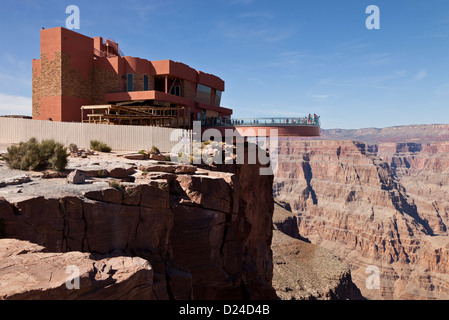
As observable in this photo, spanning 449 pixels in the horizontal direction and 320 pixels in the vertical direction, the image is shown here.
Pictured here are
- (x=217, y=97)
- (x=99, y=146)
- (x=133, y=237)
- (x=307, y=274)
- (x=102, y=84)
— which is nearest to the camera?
(x=133, y=237)

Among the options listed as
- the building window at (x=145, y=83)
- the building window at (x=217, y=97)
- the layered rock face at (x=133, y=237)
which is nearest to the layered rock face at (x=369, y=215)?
the building window at (x=217, y=97)

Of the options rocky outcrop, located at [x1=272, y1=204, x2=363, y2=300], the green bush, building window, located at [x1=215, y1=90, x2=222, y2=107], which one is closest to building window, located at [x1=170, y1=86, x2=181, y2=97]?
building window, located at [x1=215, y1=90, x2=222, y2=107]

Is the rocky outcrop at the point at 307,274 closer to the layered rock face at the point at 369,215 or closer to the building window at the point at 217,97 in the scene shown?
→ the building window at the point at 217,97

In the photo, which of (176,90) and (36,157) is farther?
(176,90)

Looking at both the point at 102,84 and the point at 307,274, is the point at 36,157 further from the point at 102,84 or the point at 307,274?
the point at 307,274

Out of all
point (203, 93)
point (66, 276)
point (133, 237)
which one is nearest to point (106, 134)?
point (133, 237)

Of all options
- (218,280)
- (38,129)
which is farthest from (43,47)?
(218,280)

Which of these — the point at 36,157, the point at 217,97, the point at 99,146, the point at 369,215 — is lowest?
the point at 369,215
